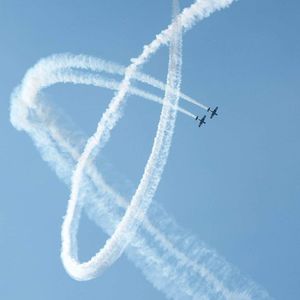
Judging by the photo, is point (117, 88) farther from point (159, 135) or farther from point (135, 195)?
point (135, 195)

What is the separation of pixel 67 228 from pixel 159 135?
561 inches

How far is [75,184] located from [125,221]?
22.0 ft

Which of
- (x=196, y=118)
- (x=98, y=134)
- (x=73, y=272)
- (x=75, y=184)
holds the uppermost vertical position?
(x=196, y=118)

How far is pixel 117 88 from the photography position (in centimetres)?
7162

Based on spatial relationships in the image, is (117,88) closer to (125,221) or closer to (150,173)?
(150,173)

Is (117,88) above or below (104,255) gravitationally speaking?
above

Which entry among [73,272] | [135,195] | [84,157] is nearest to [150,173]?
[135,195]

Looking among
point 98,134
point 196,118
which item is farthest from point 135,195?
point 196,118

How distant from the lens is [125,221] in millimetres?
71375

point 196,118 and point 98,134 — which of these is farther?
point 196,118

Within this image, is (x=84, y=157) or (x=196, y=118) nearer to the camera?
(x=84, y=157)

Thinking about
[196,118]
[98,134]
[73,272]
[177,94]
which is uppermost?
[196,118]

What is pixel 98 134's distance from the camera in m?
72.1

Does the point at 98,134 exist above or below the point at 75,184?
above
